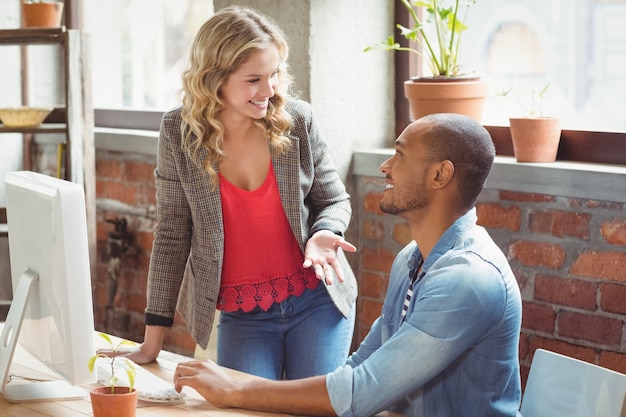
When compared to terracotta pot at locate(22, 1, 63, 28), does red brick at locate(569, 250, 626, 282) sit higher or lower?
lower

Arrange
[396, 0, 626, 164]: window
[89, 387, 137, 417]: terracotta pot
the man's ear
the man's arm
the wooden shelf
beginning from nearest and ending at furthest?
[89, 387, 137, 417]: terracotta pot → the man's arm → the man's ear → [396, 0, 626, 164]: window → the wooden shelf

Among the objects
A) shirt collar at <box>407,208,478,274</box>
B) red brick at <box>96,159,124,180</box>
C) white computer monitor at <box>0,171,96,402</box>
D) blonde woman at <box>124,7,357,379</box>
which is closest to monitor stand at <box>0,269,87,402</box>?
white computer monitor at <box>0,171,96,402</box>

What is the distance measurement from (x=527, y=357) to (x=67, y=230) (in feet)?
5.04

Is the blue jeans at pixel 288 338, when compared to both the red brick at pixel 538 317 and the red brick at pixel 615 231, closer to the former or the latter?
the red brick at pixel 538 317

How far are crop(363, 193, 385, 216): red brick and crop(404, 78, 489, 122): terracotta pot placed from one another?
1.17 ft

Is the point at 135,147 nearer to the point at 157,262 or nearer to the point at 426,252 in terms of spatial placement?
the point at 157,262

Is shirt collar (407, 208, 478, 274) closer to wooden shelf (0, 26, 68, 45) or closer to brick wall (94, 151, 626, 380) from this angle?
brick wall (94, 151, 626, 380)

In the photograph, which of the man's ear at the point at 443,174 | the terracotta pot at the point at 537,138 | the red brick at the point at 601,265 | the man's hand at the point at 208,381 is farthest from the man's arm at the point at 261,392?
the terracotta pot at the point at 537,138

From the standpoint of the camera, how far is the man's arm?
1720mm

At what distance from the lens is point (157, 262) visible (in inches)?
91.5

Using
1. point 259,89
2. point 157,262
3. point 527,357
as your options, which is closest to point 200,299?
point 157,262

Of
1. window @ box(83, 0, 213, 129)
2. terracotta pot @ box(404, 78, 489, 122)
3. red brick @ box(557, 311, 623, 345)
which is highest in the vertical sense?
window @ box(83, 0, 213, 129)

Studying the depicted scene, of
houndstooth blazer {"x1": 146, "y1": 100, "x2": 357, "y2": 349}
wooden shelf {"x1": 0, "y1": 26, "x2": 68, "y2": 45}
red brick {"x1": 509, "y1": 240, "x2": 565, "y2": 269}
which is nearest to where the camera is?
houndstooth blazer {"x1": 146, "y1": 100, "x2": 357, "y2": 349}

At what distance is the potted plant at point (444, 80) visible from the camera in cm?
282
